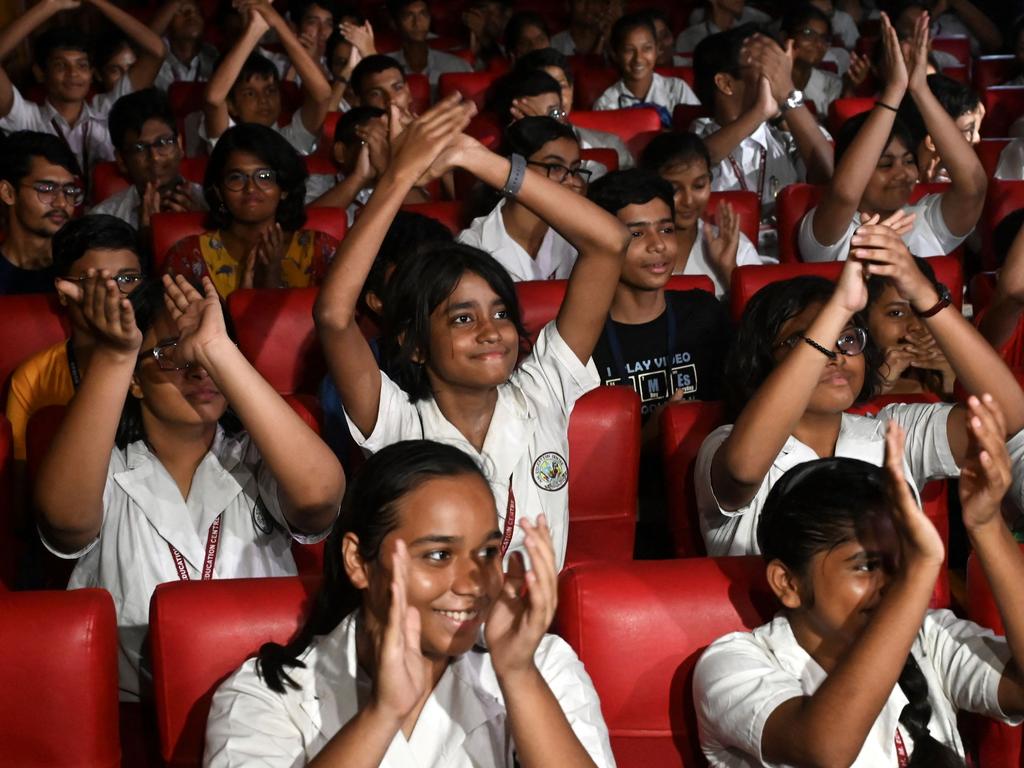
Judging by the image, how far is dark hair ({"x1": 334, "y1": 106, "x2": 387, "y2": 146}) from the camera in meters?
4.48

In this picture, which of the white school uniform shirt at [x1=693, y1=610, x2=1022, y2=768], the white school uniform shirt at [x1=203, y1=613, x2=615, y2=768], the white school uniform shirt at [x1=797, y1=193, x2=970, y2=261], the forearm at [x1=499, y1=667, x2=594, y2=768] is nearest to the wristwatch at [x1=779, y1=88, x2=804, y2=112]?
the white school uniform shirt at [x1=797, y1=193, x2=970, y2=261]

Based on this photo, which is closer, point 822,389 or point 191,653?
point 191,653

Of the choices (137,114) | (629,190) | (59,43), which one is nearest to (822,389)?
(629,190)

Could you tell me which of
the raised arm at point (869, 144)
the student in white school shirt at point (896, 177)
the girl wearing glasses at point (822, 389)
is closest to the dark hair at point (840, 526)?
the girl wearing glasses at point (822, 389)

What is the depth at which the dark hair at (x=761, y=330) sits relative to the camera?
2434mm

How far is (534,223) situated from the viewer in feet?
12.2

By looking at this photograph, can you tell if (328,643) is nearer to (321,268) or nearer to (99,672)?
(99,672)

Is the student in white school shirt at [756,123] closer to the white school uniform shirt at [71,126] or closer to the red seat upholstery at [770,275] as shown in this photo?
the red seat upholstery at [770,275]

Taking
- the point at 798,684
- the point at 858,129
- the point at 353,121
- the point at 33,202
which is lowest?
the point at 798,684

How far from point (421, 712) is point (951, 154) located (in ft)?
8.30

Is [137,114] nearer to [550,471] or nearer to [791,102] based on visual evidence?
[791,102]

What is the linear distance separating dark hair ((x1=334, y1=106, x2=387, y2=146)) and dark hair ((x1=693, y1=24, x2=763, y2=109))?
127 centimetres

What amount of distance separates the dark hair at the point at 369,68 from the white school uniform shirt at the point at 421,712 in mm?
3534

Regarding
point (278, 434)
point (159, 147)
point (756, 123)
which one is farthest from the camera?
point (159, 147)
